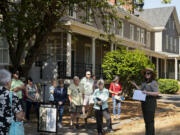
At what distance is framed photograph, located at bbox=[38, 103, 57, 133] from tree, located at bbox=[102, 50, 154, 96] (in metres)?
9.87

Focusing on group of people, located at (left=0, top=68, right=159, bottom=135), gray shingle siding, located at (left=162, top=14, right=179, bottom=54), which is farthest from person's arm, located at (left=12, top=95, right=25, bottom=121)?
gray shingle siding, located at (left=162, top=14, right=179, bottom=54)

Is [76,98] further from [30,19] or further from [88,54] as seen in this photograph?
[88,54]

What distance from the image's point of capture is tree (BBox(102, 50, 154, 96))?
691 inches

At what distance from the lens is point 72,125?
10023 mm

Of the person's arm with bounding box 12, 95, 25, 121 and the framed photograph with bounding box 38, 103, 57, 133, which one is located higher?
the person's arm with bounding box 12, 95, 25, 121

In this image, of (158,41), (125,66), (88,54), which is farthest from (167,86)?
(125,66)

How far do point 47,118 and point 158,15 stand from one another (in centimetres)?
3283

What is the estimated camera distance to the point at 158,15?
38.0 m

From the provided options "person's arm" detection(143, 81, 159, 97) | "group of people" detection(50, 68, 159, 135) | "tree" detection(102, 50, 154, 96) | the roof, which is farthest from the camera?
the roof

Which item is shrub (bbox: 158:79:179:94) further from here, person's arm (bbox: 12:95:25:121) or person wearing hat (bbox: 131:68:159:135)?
person's arm (bbox: 12:95:25:121)

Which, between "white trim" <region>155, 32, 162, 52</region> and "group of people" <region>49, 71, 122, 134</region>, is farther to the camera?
"white trim" <region>155, 32, 162, 52</region>

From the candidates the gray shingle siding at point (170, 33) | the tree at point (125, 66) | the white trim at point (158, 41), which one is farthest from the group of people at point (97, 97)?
the gray shingle siding at point (170, 33)

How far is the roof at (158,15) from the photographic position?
3642cm

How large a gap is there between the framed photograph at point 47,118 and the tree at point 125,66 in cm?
987
